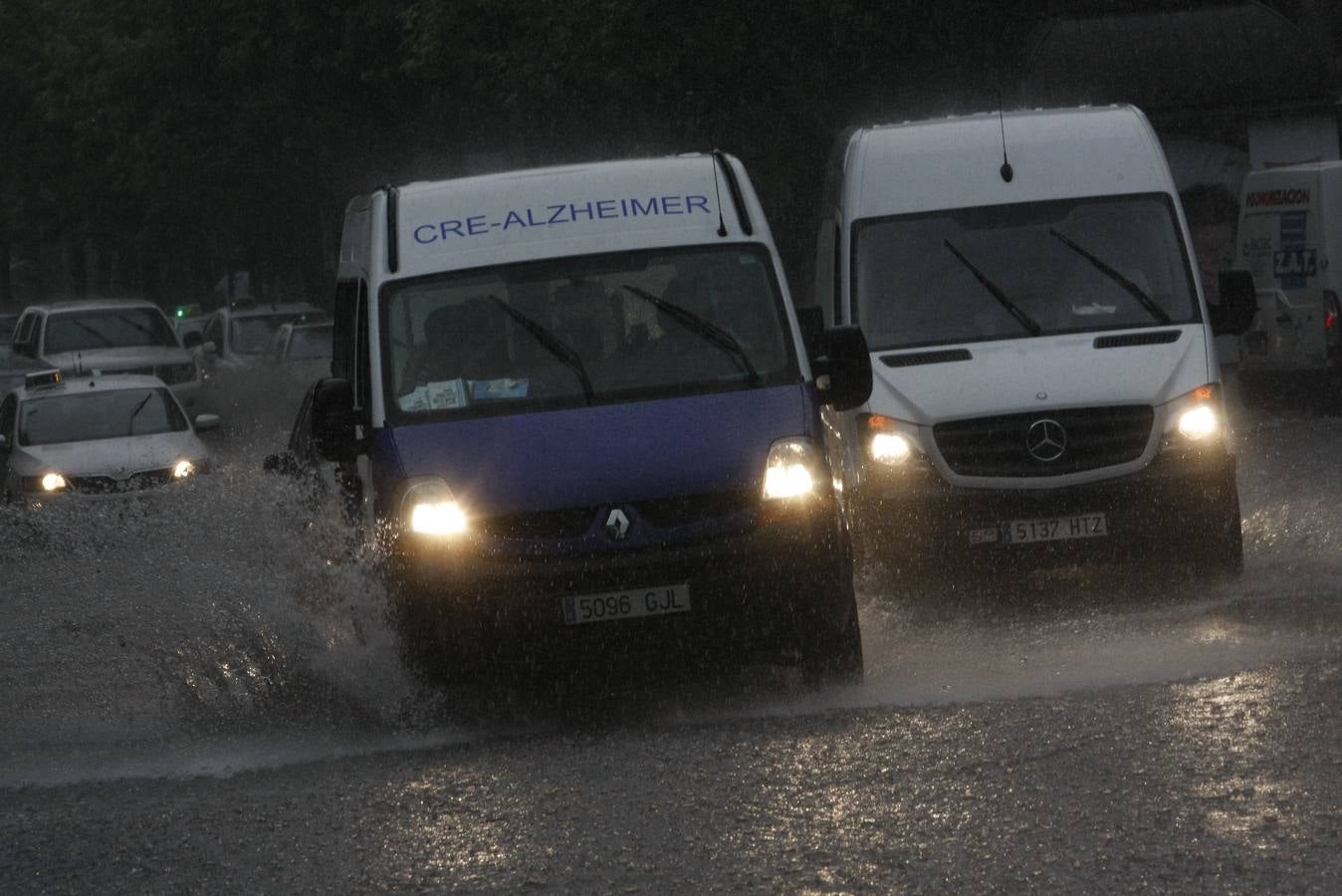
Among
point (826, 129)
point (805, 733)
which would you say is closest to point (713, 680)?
point (805, 733)

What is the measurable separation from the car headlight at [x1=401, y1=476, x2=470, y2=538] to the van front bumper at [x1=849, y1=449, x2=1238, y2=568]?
3269mm

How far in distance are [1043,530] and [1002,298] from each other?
1.44 metres

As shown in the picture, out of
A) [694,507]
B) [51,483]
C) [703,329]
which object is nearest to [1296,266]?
[51,483]

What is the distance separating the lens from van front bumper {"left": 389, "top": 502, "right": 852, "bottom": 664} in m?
8.84

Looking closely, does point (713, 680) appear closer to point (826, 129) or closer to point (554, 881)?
point (554, 881)

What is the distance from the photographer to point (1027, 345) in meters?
11.9

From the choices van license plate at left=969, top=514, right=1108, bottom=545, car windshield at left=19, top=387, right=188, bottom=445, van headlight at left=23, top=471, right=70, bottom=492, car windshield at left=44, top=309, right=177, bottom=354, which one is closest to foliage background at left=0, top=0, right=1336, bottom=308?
car windshield at left=44, top=309, right=177, bottom=354

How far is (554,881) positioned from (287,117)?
1485 inches

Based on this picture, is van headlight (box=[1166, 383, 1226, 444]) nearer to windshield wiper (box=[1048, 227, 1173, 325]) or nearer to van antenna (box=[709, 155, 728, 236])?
windshield wiper (box=[1048, 227, 1173, 325])

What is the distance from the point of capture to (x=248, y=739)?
928cm

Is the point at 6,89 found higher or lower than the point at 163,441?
higher

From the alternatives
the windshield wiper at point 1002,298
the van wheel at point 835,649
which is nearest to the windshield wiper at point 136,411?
the windshield wiper at point 1002,298

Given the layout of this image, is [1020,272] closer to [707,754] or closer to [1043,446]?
[1043,446]

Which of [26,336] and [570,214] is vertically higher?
[26,336]
